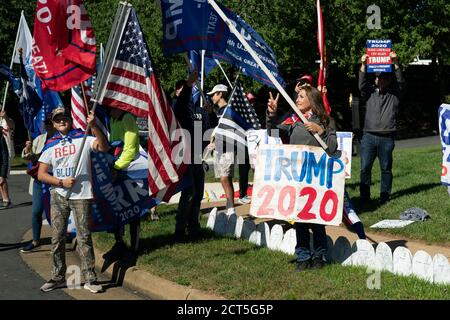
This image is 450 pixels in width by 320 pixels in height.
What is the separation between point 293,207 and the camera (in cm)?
680

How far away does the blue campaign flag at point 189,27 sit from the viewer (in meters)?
7.85

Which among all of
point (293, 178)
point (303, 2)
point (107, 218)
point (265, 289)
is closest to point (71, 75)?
point (107, 218)

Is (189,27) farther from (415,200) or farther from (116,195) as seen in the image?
(415,200)

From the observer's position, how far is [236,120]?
35.6 ft

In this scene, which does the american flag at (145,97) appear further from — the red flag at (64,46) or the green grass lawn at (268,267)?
the green grass lawn at (268,267)

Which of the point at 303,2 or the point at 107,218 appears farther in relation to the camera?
the point at 303,2

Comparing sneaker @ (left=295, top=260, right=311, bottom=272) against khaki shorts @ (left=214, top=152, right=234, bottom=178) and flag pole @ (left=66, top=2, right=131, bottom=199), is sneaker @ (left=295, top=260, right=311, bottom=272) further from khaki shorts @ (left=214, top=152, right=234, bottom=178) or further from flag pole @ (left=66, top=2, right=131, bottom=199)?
khaki shorts @ (left=214, top=152, right=234, bottom=178)

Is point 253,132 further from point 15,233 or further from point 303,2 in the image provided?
point 303,2

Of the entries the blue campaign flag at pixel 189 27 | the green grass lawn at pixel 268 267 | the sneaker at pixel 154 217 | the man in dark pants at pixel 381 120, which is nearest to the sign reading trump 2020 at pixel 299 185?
the green grass lawn at pixel 268 267

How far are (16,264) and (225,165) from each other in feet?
11.5

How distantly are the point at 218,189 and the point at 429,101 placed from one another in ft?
90.0

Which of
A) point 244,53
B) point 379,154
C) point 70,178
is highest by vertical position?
point 244,53

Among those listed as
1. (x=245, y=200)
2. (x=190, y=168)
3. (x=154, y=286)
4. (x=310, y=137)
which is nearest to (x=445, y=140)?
(x=310, y=137)

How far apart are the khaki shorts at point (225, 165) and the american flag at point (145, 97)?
3219 millimetres
